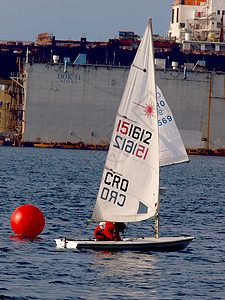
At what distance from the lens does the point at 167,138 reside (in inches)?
1665

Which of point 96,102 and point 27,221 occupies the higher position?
point 27,221

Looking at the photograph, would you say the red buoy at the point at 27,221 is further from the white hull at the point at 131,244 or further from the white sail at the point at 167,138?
the white sail at the point at 167,138

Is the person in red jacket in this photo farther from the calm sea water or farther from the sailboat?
the calm sea water

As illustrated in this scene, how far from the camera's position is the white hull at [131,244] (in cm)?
2148

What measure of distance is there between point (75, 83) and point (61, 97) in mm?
3455

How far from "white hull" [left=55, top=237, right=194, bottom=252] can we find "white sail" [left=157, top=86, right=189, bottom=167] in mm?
19433

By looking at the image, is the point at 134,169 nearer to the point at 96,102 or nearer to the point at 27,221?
the point at 27,221

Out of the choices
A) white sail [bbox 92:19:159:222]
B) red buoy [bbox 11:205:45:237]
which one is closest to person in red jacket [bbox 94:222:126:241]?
white sail [bbox 92:19:159:222]

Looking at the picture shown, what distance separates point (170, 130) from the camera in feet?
140

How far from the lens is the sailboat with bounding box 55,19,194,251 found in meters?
21.2

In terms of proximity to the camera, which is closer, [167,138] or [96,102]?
[167,138]

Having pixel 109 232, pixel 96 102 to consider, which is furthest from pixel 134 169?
pixel 96 102

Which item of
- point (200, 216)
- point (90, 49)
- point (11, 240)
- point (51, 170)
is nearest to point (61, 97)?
point (90, 49)

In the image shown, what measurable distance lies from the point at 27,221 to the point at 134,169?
501 centimetres
